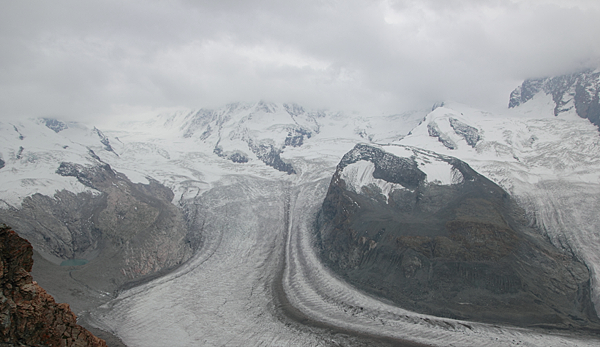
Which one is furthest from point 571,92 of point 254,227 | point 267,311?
point 267,311

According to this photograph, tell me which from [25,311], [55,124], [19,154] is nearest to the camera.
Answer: [25,311]

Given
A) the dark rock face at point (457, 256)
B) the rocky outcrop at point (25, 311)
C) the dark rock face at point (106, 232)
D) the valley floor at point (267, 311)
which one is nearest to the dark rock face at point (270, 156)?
the dark rock face at point (106, 232)

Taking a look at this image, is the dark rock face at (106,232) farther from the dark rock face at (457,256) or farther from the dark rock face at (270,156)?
the dark rock face at (270,156)

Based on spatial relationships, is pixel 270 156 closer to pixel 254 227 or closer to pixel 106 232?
pixel 254 227

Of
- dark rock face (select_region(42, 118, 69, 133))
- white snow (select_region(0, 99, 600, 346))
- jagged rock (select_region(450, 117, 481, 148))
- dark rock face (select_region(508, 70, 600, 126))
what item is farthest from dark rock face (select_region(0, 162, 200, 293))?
dark rock face (select_region(42, 118, 69, 133))

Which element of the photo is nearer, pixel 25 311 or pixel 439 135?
pixel 25 311

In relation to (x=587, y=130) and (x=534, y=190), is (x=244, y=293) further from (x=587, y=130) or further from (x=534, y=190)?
(x=587, y=130)

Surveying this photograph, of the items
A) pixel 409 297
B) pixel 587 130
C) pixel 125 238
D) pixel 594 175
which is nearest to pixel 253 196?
pixel 125 238
